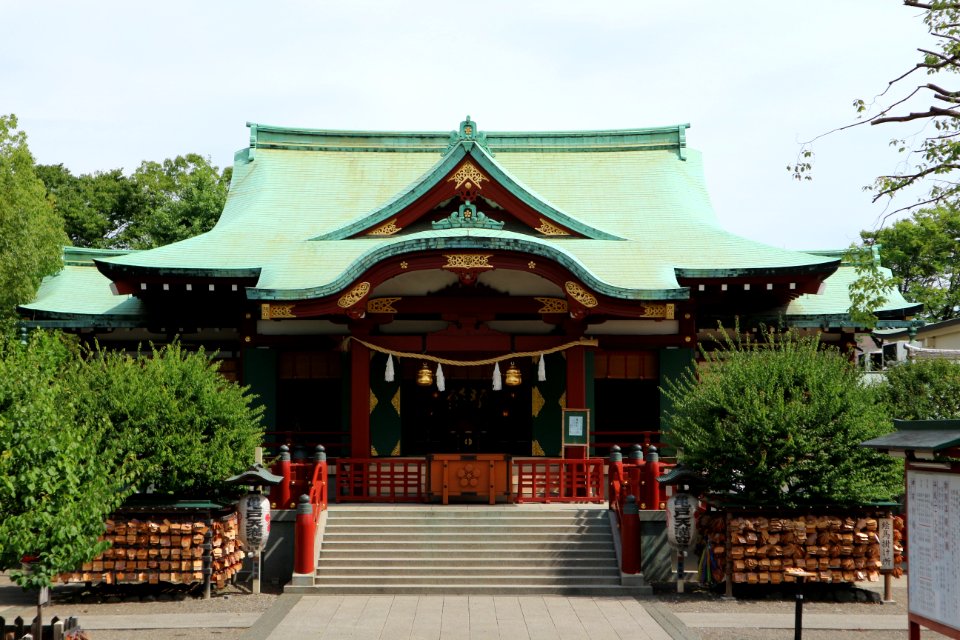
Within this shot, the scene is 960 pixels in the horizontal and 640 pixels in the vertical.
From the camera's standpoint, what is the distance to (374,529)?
1852cm

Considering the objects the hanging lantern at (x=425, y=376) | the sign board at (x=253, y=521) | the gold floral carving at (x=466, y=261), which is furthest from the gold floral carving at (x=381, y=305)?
the sign board at (x=253, y=521)

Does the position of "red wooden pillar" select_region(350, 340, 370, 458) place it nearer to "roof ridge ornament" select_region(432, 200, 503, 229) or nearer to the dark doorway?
the dark doorway

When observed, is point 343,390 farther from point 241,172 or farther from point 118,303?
point 241,172

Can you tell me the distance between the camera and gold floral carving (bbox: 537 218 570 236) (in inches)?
891

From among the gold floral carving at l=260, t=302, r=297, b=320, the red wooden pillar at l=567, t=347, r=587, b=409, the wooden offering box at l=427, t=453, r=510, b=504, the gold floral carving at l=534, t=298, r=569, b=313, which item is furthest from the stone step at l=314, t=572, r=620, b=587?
the gold floral carving at l=534, t=298, r=569, b=313

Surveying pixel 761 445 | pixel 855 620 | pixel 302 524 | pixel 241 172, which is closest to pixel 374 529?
pixel 302 524

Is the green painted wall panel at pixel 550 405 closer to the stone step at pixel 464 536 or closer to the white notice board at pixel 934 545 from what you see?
the stone step at pixel 464 536

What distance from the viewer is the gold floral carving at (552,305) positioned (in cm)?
2141

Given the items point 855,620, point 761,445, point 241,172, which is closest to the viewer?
point 855,620

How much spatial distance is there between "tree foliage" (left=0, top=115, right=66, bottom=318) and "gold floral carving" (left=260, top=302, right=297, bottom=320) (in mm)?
13446

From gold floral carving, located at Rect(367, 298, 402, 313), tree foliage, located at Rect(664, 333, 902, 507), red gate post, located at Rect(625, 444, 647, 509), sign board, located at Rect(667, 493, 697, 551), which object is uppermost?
gold floral carving, located at Rect(367, 298, 402, 313)

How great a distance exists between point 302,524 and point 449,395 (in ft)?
22.9

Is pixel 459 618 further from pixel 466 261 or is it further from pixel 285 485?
pixel 466 261

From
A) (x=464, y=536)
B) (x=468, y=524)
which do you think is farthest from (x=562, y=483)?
(x=464, y=536)
